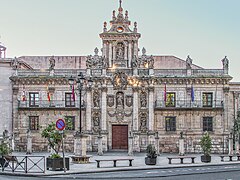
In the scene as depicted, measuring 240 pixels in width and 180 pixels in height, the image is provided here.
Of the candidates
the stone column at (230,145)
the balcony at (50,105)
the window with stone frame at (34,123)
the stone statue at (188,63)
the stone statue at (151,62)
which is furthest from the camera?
the window with stone frame at (34,123)

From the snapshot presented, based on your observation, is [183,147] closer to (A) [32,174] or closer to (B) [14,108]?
(B) [14,108]

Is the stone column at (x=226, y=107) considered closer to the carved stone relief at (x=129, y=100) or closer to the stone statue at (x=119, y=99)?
the carved stone relief at (x=129, y=100)

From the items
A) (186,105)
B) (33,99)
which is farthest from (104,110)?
(186,105)

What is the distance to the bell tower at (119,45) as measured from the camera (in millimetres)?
45625

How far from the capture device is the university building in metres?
44.8

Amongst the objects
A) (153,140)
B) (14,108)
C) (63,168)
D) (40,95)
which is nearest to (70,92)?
(40,95)

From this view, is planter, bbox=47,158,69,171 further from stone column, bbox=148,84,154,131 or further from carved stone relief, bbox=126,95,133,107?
carved stone relief, bbox=126,95,133,107

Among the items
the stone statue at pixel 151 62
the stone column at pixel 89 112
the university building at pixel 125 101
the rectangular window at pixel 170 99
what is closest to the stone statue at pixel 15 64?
the university building at pixel 125 101

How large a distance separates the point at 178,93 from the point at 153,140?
546 cm

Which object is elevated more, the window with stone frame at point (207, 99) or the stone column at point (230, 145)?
the window with stone frame at point (207, 99)

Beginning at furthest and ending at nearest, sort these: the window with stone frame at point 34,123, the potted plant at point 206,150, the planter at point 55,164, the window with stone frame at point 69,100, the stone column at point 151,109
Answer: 1. the window with stone frame at point 69,100
2. the window with stone frame at point 34,123
3. the stone column at point 151,109
4. the potted plant at point 206,150
5. the planter at point 55,164

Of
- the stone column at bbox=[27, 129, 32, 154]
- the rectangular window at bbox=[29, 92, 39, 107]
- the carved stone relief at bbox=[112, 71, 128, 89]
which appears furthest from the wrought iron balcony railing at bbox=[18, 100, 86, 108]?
the stone column at bbox=[27, 129, 32, 154]

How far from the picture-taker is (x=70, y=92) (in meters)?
45.8

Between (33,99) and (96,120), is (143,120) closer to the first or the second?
(96,120)
